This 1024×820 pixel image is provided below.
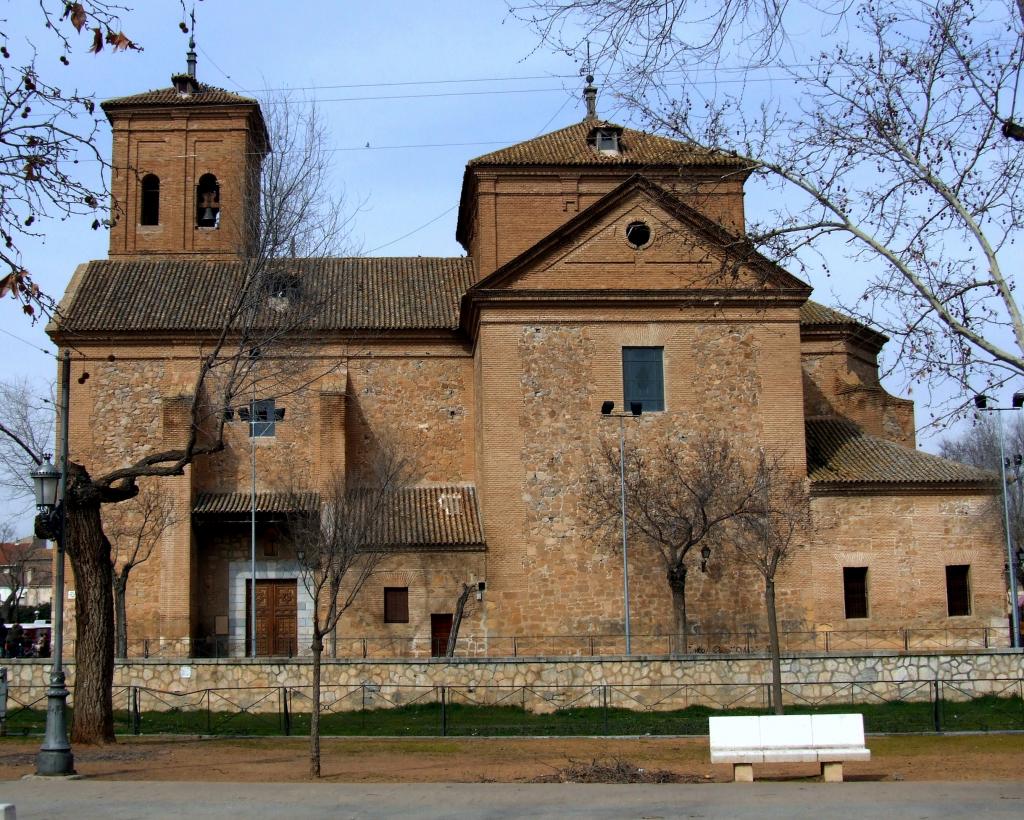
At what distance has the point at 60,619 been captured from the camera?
653 inches

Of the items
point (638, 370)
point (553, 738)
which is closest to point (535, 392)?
point (638, 370)

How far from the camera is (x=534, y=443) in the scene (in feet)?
97.6

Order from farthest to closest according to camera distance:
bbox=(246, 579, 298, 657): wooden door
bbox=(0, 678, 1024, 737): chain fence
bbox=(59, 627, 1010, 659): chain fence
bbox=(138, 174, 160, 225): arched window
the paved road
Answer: bbox=(138, 174, 160, 225): arched window < bbox=(246, 579, 298, 657): wooden door < bbox=(59, 627, 1010, 659): chain fence < bbox=(0, 678, 1024, 737): chain fence < the paved road

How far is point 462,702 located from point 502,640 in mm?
4537

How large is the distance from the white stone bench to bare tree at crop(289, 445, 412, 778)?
12292mm

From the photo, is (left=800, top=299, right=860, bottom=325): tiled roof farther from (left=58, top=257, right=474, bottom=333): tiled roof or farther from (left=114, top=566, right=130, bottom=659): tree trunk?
(left=114, top=566, right=130, bottom=659): tree trunk

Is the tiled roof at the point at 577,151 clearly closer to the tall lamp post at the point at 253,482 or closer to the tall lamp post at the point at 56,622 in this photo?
the tall lamp post at the point at 253,482

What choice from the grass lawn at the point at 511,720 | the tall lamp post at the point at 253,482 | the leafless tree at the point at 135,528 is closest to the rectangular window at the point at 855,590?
the grass lawn at the point at 511,720

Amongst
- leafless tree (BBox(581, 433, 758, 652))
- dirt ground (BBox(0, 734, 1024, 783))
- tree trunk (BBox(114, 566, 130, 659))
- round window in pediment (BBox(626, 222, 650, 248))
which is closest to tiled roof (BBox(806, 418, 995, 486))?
leafless tree (BBox(581, 433, 758, 652))

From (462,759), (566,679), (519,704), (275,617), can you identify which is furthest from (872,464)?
(462,759)

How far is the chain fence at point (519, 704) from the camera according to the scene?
883 inches

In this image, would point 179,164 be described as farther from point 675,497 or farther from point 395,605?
point 675,497

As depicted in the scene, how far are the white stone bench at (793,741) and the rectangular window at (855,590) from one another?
16.0 m

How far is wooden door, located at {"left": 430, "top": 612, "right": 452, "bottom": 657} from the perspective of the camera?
1161 inches
